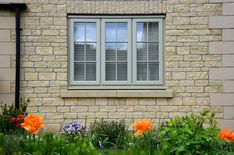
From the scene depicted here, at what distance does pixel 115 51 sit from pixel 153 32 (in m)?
0.90

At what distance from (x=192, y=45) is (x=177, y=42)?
0.32m

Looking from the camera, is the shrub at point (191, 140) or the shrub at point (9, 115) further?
the shrub at point (9, 115)

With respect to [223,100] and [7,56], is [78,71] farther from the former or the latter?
[223,100]

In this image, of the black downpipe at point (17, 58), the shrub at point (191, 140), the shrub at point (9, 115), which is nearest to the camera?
the shrub at point (191, 140)

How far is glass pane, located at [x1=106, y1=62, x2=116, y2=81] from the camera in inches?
317

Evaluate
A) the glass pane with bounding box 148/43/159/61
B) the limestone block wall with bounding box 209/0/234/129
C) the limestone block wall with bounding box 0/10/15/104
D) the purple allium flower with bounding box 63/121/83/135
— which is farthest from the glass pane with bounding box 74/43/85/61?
the limestone block wall with bounding box 209/0/234/129

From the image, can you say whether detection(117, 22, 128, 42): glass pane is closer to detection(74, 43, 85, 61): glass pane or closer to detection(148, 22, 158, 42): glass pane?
detection(148, 22, 158, 42): glass pane

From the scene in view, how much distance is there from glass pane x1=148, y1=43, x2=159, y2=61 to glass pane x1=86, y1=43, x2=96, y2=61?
1.17 metres

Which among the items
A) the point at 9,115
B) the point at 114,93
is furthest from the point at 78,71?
the point at 9,115

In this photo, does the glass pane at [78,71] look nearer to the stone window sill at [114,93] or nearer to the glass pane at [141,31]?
the stone window sill at [114,93]

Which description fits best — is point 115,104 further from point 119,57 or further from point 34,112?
point 34,112

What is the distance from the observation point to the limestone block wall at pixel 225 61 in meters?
7.82

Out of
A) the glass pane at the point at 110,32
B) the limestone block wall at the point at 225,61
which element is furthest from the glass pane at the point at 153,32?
the limestone block wall at the point at 225,61

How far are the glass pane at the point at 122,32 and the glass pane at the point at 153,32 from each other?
507 millimetres
